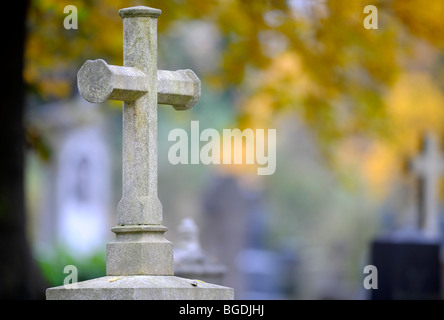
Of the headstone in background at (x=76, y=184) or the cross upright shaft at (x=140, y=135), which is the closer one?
the cross upright shaft at (x=140, y=135)

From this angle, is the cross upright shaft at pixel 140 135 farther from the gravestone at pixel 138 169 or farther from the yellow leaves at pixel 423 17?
the yellow leaves at pixel 423 17

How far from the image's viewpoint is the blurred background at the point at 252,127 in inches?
551

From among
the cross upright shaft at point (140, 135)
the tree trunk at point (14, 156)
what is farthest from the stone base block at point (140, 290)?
the tree trunk at point (14, 156)

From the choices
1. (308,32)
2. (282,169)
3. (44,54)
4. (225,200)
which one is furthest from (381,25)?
(282,169)

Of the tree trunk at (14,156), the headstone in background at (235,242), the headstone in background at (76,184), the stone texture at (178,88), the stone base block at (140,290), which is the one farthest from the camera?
the headstone in background at (76,184)

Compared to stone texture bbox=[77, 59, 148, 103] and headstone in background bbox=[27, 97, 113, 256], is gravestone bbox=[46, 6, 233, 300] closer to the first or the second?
stone texture bbox=[77, 59, 148, 103]

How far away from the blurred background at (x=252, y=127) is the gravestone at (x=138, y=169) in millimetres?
4576

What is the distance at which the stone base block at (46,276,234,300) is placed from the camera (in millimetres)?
6086

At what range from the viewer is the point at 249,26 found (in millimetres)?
14547

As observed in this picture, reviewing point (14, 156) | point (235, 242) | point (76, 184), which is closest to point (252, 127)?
point (14, 156)

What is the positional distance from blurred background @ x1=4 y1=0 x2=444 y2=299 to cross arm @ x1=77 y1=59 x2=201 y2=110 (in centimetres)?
446

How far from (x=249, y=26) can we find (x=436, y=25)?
2.25 m

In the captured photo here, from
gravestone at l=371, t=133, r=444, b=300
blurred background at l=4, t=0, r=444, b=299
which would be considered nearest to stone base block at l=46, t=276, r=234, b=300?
blurred background at l=4, t=0, r=444, b=299

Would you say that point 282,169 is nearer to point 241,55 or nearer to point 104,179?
point 104,179
